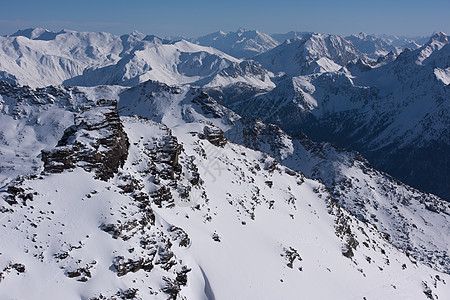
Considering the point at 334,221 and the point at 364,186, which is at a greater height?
the point at 334,221

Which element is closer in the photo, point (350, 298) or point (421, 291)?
point (350, 298)

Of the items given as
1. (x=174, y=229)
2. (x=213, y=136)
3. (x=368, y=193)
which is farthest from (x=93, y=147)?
(x=368, y=193)

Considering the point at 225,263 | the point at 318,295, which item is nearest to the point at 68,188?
the point at 225,263

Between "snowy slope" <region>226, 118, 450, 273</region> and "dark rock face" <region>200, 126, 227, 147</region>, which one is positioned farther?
"snowy slope" <region>226, 118, 450, 273</region>

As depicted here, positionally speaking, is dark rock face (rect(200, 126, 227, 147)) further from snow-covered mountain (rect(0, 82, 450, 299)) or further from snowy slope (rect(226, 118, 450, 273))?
snowy slope (rect(226, 118, 450, 273))

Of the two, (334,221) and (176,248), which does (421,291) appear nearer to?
(334,221)

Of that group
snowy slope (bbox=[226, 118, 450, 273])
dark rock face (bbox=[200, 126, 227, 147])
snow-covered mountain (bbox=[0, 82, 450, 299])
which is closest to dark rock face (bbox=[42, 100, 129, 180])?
snow-covered mountain (bbox=[0, 82, 450, 299])

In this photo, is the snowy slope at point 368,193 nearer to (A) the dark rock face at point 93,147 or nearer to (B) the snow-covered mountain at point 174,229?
(B) the snow-covered mountain at point 174,229

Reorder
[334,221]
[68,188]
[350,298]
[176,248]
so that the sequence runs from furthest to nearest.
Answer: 1. [334,221]
2. [350,298]
3. [176,248]
4. [68,188]
